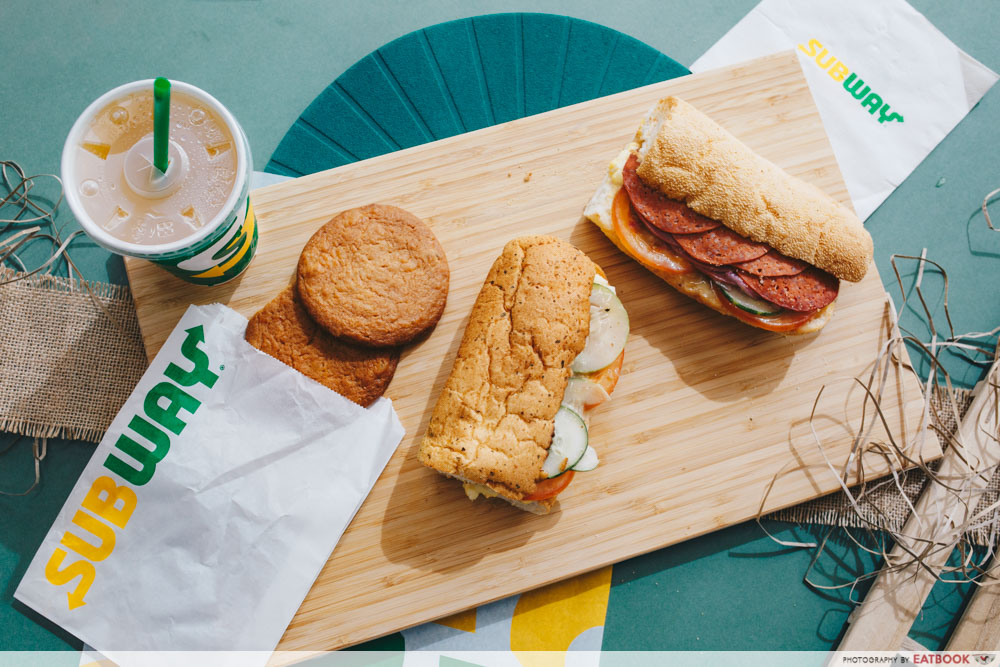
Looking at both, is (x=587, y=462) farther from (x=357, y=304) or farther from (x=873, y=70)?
(x=873, y=70)

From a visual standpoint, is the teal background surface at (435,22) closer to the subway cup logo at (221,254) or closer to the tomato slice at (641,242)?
the subway cup logo at (221,254)

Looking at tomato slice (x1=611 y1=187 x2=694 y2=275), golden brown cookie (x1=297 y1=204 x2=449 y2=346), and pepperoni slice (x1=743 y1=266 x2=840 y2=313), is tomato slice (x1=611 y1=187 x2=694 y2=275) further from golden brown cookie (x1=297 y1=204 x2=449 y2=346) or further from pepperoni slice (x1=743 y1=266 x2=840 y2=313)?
golden brown cookie (x1=297 y1=204 x2=449 y2=346)

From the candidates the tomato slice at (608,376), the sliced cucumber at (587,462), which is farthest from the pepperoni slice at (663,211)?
the sliced cucumber at (587,462)

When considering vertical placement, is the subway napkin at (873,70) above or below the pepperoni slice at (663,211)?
above

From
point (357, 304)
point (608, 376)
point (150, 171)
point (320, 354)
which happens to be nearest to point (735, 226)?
point (608, 376)

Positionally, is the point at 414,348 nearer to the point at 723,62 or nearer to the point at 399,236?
the point at 399,236

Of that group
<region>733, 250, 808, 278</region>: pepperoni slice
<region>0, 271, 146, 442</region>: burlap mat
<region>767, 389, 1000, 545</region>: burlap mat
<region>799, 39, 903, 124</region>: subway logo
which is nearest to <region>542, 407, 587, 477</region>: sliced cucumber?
<region>733, 250, 808, 278</region>: pepperoni slice

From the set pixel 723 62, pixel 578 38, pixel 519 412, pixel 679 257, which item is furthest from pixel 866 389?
pixel 578 38
